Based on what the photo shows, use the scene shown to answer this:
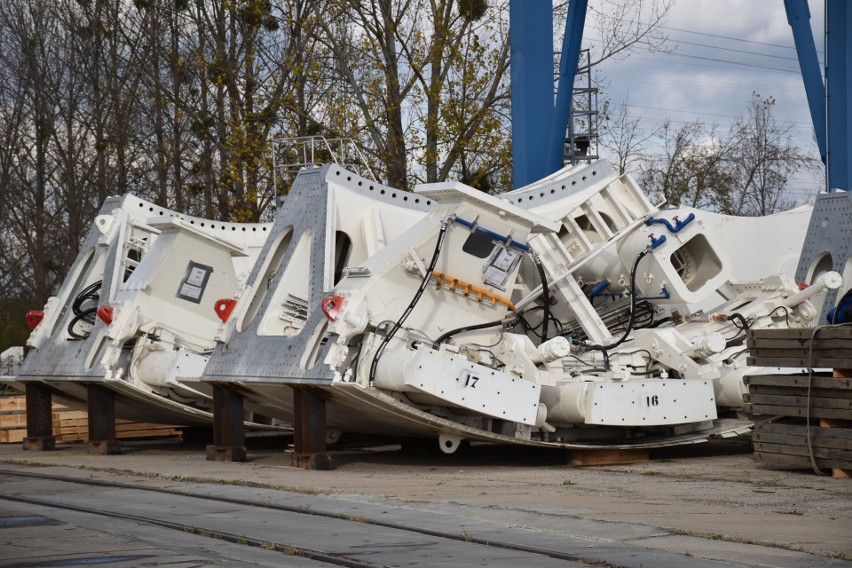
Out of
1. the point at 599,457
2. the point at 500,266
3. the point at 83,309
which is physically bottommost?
the point at 599,457

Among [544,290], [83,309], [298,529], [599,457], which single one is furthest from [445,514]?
[83,309]

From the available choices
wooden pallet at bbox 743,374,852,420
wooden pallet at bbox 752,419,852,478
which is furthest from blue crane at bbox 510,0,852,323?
wooden pallet at bbox 752,419,852,478

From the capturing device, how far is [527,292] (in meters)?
16.2

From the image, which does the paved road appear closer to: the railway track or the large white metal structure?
the railway track

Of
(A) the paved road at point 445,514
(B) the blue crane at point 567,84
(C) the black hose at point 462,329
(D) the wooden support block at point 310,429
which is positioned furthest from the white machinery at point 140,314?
(B) the blue crane at point 567,84

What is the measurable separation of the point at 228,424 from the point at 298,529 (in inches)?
268

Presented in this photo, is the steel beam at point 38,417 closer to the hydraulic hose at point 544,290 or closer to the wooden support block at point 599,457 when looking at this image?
the hydraulic hose at point 544,290

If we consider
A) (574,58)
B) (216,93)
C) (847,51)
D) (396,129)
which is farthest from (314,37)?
(847,51)

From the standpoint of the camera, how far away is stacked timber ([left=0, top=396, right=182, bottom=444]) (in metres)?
21.4

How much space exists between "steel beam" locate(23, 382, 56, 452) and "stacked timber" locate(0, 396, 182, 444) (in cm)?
134

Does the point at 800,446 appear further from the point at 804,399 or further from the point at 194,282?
the point at 194,282

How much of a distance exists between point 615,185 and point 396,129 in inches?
561

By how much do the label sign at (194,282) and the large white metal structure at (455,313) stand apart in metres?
0.03

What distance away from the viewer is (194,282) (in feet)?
61.5
